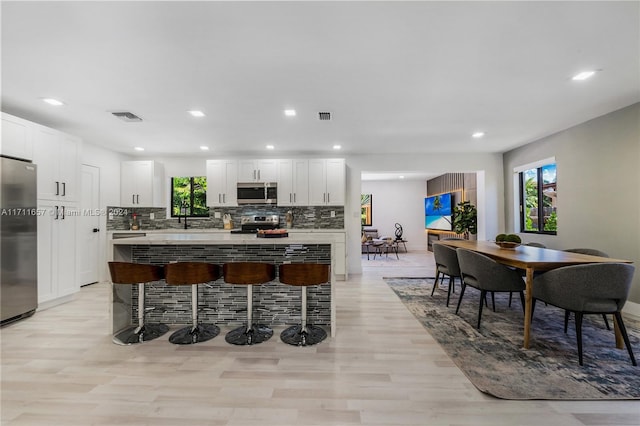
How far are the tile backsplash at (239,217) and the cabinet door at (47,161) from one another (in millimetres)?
2150

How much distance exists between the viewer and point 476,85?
108 inches

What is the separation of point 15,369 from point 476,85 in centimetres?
476

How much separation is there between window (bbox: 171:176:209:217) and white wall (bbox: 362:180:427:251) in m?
5.91

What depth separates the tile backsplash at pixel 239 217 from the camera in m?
5.75

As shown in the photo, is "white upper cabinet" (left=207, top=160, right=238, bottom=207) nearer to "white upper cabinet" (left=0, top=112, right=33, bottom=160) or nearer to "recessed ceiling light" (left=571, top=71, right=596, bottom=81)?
"white upper cabinet" (left=0, top=112, right=33, bottom=160)

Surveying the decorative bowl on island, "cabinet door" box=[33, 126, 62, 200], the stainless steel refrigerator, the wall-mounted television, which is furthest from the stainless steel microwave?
the wall-mounted television

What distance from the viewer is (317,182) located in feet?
17.9

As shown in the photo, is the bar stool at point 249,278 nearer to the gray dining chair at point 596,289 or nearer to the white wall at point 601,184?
the gray dining chair at point 596,289

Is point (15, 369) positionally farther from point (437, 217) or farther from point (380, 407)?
point (437, 217)

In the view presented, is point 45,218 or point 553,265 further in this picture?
point 45,218

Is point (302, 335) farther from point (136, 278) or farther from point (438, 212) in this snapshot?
point (438, 212)

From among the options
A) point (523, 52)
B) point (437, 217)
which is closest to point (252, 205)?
point (523, 52)

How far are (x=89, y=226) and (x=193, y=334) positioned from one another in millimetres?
3716

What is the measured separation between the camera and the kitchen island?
2.98 metres
